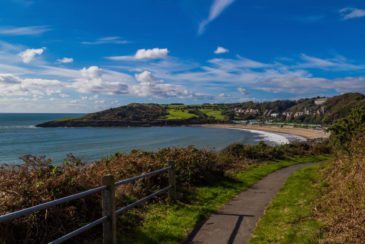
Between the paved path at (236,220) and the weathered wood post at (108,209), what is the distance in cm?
155

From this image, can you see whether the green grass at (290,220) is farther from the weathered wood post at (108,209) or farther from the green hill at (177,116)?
the green hill at (177,116)

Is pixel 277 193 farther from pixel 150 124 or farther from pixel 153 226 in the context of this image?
pixel 150 124

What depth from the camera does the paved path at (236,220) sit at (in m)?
6.98

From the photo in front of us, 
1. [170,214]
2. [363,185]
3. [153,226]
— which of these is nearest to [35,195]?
[153,226]

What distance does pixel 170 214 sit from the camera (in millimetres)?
8797

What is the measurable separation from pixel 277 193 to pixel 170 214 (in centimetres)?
477

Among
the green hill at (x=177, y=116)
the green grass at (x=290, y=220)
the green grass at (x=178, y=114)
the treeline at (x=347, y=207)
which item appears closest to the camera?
the treeline at (x=347, y=207)

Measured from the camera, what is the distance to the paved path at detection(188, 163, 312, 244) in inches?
275

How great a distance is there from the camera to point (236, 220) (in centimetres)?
834

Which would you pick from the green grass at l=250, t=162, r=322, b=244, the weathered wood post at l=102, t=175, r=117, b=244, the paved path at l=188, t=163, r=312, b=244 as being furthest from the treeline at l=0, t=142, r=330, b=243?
the green grass at l=250, t=162, r=322, b=244

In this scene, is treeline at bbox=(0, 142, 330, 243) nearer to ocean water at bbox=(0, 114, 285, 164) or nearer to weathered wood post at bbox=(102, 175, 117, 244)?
weathered wood post at bbox=(102, 175, 117, 244)

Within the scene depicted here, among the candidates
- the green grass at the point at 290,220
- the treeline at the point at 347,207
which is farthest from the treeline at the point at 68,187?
the treeline at the point at 347,207

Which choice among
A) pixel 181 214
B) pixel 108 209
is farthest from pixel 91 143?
pixel 108 209

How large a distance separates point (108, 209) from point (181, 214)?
3.03 metres
